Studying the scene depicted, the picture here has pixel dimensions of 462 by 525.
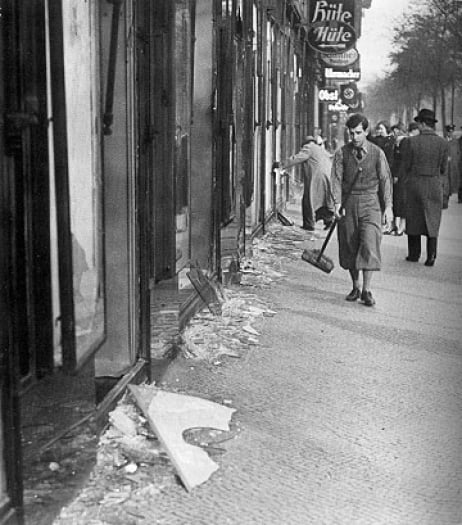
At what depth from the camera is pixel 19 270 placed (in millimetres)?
3607

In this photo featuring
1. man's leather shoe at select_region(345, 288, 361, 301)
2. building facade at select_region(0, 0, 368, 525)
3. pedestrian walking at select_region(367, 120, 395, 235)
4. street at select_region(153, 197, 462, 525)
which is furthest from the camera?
pedestrian walking at select_region(367, 120, 395, 235)

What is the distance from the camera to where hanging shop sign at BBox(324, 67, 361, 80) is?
3647 cm

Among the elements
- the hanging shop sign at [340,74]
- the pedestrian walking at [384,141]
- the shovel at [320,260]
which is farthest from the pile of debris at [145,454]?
the hanging shop sign at [340,74]

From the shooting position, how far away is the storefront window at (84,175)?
3.89 m

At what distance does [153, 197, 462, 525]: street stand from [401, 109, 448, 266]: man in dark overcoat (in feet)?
8.82

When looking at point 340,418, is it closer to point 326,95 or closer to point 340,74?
point 340,74

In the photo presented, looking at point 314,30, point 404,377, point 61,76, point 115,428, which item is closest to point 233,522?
point 115,428

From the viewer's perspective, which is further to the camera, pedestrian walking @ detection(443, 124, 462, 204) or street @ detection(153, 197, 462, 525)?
pedestrian walking @ detection(443, 124, 462, 204)

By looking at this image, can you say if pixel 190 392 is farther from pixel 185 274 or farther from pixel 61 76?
pixel 61 76

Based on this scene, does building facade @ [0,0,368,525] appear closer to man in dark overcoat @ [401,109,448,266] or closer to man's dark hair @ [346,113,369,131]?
man's dark hair @ [346,113,369,131]

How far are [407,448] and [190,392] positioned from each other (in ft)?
4.77

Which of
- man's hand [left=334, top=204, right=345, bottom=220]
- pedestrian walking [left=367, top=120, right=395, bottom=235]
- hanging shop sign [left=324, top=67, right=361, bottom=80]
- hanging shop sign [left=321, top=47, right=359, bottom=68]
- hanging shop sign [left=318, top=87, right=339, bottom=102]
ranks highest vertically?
hanging shop sign [left=321, top=47, right=359, bottom=68]

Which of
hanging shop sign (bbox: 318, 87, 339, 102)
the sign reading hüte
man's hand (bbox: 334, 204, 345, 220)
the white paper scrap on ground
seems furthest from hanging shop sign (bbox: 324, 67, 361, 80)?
the white paper scrap on ground

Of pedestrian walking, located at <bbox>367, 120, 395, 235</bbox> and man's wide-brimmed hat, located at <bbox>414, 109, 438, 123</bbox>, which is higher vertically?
man's wide-brimmed hat, located at <bbox>414, 109, 438, 123</bbox>
